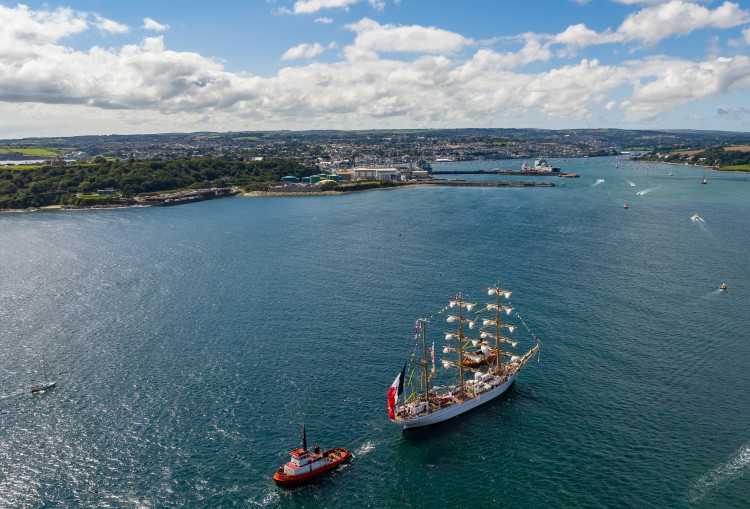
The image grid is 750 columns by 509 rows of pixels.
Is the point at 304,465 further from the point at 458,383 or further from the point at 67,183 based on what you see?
the point at 67,183

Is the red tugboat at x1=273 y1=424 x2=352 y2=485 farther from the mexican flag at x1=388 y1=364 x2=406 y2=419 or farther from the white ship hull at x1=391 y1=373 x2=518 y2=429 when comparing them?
the white ship hull at x1=391 y1=373 x2=518 y2=429

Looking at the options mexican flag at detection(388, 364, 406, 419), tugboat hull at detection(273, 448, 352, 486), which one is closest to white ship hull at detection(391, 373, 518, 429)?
mexican flag at detection(388, 364, 406, 419)

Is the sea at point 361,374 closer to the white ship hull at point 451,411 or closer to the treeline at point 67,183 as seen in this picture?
the white ship hull at point 451,411

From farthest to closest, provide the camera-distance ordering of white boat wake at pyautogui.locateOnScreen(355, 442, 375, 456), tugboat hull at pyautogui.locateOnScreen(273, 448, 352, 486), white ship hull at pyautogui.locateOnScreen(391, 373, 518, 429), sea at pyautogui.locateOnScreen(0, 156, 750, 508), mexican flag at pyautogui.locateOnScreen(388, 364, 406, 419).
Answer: white ship hull at pyautogui.locateOnScreen(391, 373, 518, 429) → mexican flag at pyautogui.locateOnScreen(388, 364, 406, 419) → white boat wake at pyautogui.locateOnScreen(355, 442, 375, 456) → sea at pyautogui.locateOnScreen(0, 156, 750, 508) → tugboat hull at pyautogui.locateOnScreen(273, 448, 352, 486)

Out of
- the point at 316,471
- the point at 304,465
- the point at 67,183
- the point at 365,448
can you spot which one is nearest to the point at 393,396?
the point at 365,448

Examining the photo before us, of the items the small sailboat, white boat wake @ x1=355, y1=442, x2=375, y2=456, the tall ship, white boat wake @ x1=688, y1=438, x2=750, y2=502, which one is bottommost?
white boat wake @ x1=355, y1=442, x2=375, y2=456

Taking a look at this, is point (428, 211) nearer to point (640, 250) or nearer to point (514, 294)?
point (640, 250)

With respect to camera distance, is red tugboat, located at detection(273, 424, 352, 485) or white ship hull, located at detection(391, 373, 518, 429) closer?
red tugboat, located at detection(273, 424, 352, 485)
